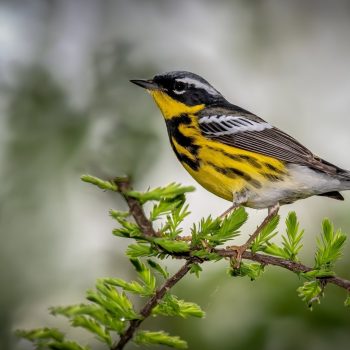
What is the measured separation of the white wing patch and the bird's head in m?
0.24

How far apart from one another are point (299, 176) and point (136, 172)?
255 centimetres

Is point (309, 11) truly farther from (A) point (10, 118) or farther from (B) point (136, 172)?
(B) point (136, 172)

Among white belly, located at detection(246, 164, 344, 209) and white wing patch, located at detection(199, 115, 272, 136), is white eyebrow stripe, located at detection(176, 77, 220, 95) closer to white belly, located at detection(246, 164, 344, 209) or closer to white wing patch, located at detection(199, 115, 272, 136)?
white wing patch, located at detection(199, 115, 272, 136)

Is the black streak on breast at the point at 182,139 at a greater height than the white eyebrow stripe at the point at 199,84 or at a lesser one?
lesser

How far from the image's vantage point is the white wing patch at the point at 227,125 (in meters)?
4.53

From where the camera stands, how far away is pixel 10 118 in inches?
189

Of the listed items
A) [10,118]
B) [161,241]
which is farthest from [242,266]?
[10,118]

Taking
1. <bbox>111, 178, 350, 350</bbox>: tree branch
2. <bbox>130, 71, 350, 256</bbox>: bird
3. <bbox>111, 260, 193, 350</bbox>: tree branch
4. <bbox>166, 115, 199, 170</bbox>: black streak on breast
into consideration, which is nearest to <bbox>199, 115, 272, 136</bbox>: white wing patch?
<bbox>130, 71, 350, 256</bbox>: bird

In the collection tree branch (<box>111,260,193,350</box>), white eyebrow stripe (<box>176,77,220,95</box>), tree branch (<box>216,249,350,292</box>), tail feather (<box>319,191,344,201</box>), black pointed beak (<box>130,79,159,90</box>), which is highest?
white eyebrow stripe (<box>176,77,220,95</box>)

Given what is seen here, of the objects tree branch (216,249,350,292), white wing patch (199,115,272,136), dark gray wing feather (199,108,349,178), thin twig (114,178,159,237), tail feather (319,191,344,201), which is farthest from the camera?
white wing patch (199,115,272,136)

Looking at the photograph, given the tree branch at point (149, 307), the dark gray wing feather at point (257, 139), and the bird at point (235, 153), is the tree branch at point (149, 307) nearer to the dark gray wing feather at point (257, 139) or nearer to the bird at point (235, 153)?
the bird at point (235, 153)

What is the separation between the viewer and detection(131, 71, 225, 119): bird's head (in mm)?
4816

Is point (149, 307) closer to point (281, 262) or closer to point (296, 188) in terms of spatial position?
point (281, 262)

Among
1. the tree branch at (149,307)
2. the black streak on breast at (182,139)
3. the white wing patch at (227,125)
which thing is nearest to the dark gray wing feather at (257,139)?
the white wing patch at (227,125)
